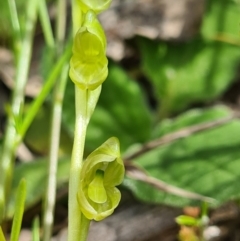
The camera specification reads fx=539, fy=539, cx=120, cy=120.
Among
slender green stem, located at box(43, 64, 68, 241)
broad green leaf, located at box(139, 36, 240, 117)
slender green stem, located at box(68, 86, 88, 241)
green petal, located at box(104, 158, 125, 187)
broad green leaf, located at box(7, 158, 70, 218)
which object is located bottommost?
broad green leaf, located at box(7, 158, 70, 218)

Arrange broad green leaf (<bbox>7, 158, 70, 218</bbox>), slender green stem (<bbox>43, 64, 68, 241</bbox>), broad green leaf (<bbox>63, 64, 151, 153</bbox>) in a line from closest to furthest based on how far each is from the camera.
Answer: slender green stem (<bbox>43, 64, 68, 241</bbox>) → broad green leaf (<bbox>7, 158, 70, 218</bbox>) → broad green leaf (<bbox>63, 64, 151, 153</bbox>)

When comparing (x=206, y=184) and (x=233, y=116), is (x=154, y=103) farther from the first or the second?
(x=206, y=184)

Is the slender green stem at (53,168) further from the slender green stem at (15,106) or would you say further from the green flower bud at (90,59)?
the green flower bud at (90,59)

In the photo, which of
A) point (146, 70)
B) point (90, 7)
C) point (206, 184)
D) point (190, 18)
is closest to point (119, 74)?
point (146, 70)

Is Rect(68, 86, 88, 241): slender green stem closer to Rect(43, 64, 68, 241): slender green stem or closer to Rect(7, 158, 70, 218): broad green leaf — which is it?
Rect(43, 64, 68, 241): slender green stem

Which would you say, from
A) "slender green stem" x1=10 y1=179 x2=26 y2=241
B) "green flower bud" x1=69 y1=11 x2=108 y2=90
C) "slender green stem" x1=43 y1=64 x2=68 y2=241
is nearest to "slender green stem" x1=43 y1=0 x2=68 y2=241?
"slender green stem" x1=43 y1=64 x2=68 y2=241

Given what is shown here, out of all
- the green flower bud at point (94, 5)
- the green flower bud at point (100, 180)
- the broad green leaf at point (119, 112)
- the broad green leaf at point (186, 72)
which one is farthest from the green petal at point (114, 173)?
the broad green leaf at point (186, 72)

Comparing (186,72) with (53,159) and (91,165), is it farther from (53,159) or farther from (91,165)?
(91,165)

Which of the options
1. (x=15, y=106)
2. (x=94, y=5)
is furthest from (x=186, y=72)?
(x=94, y=5)
